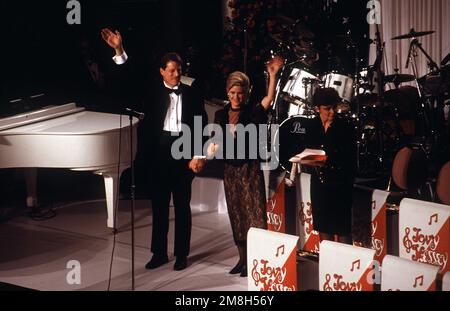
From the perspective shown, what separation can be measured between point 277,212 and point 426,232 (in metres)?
1.50

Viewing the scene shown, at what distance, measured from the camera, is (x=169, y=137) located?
5.57 m

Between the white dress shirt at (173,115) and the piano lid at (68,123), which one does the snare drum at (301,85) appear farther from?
the white dress shirt at (173,115)

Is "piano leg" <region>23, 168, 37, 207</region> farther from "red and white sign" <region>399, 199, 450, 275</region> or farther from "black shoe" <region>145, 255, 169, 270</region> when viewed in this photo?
"red and white sign" <region>399, 199, 450, 275</region>

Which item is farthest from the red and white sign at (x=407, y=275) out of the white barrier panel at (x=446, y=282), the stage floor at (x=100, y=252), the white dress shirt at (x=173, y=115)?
the white dress shirt at (x=173, y=115)

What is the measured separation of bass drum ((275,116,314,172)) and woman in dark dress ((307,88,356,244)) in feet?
6.42

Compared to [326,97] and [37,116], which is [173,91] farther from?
[37,116]

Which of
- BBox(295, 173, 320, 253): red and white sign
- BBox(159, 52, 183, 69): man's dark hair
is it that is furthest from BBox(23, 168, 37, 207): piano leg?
BBox(295, 173, 320, 253): red and white sign

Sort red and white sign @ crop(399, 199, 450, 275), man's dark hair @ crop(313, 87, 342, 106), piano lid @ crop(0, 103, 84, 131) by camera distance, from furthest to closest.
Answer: piano lid @ crop(0, 103, 84, 131)
man's dark hair @ crop(313, 87, 342, 106)
red and white sign @ crop(399, 199, 450, 275)

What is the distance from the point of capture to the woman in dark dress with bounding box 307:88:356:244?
4.95 m

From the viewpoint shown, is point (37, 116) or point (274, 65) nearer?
point (274, 65)

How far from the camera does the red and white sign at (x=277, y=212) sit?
19.5ft

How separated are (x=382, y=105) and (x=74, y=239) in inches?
146

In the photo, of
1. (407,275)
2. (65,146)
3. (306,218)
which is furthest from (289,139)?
(407,275)
